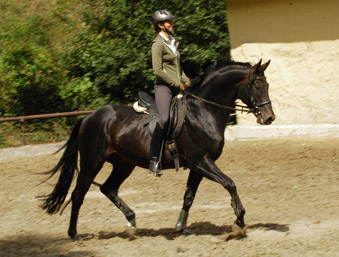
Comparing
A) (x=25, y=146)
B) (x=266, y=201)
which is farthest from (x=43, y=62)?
(x=266, y=201)

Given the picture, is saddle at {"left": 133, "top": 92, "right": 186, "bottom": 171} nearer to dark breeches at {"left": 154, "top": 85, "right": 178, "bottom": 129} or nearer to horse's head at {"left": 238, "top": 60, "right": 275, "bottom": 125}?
dark breeches at {"left": 154, "top": 85, "right": 178, "bottom": 129}

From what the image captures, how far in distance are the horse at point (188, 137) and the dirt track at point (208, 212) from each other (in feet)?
1.29

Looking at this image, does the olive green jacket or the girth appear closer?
the olive green jacket

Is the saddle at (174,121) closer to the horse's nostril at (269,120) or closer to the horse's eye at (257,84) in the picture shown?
the horse's eye at (257,84)

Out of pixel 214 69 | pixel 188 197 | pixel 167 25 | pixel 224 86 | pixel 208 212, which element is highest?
pixel 167 25

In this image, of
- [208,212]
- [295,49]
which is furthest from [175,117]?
[295,49]

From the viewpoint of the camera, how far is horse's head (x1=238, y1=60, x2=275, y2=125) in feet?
23.2

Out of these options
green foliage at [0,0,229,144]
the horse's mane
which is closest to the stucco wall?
green foliage at [0,0,229,144]

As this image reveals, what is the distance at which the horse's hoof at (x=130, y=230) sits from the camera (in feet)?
25.3

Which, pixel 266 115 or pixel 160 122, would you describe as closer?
pixel 266 115

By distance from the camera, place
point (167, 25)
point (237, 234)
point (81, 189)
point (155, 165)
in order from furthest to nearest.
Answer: point (81, 189), point (155, 165), point (167, 25), point (237, 234)

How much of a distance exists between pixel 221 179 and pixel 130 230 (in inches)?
61.0

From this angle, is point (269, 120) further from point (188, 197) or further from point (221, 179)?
point (188, 197)

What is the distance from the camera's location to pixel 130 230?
7.72 meters
